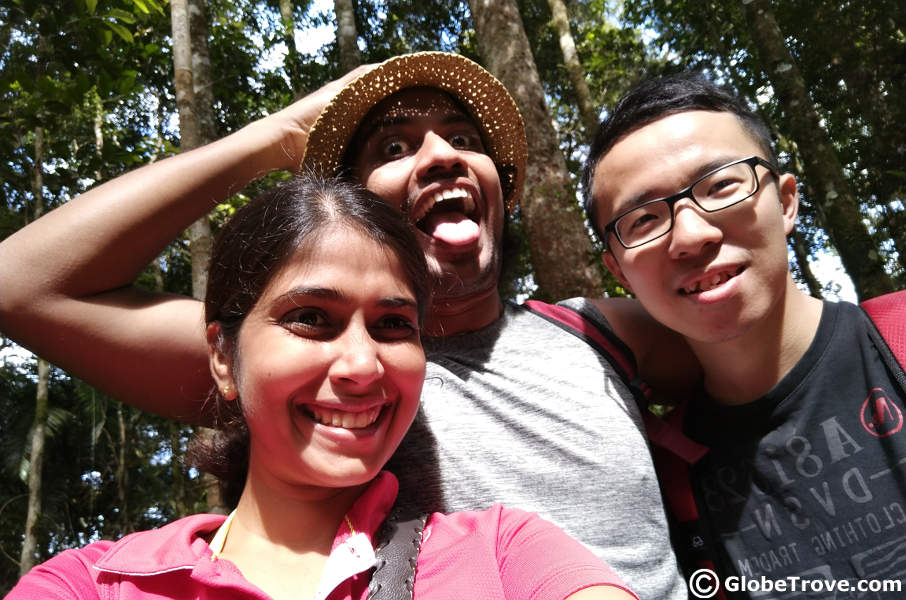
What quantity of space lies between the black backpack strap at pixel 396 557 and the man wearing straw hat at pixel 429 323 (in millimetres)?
280

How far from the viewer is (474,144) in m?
2.61

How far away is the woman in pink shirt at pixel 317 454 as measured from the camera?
144 centimetres

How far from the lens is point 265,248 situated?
1.72m

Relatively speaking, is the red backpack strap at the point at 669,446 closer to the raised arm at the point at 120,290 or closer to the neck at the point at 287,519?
the neck at the point at 287,519

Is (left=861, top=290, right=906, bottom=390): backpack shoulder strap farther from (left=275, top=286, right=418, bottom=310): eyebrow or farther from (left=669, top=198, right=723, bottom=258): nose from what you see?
(left=275, top=286, right=418, bottom=310): eyebrow

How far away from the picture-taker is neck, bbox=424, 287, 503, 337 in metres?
2.41

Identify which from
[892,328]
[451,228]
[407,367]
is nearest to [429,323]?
[451,228]

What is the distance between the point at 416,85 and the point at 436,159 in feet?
1.26

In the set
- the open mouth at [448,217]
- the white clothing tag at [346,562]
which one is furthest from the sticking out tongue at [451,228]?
the white clothing tag at [346,562]

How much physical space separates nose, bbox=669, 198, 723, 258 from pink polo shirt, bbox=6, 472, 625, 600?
3.15 feet

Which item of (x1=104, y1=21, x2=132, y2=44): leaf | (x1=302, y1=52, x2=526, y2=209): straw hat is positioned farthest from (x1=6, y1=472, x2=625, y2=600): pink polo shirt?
(x1=104, y1=21, x2=132, y2=44): leaf

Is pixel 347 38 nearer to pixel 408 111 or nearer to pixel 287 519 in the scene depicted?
pixel 408 111

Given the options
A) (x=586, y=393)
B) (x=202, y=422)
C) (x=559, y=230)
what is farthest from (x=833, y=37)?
(x=202, y=422)

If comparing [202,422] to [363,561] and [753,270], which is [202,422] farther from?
[753,270]
